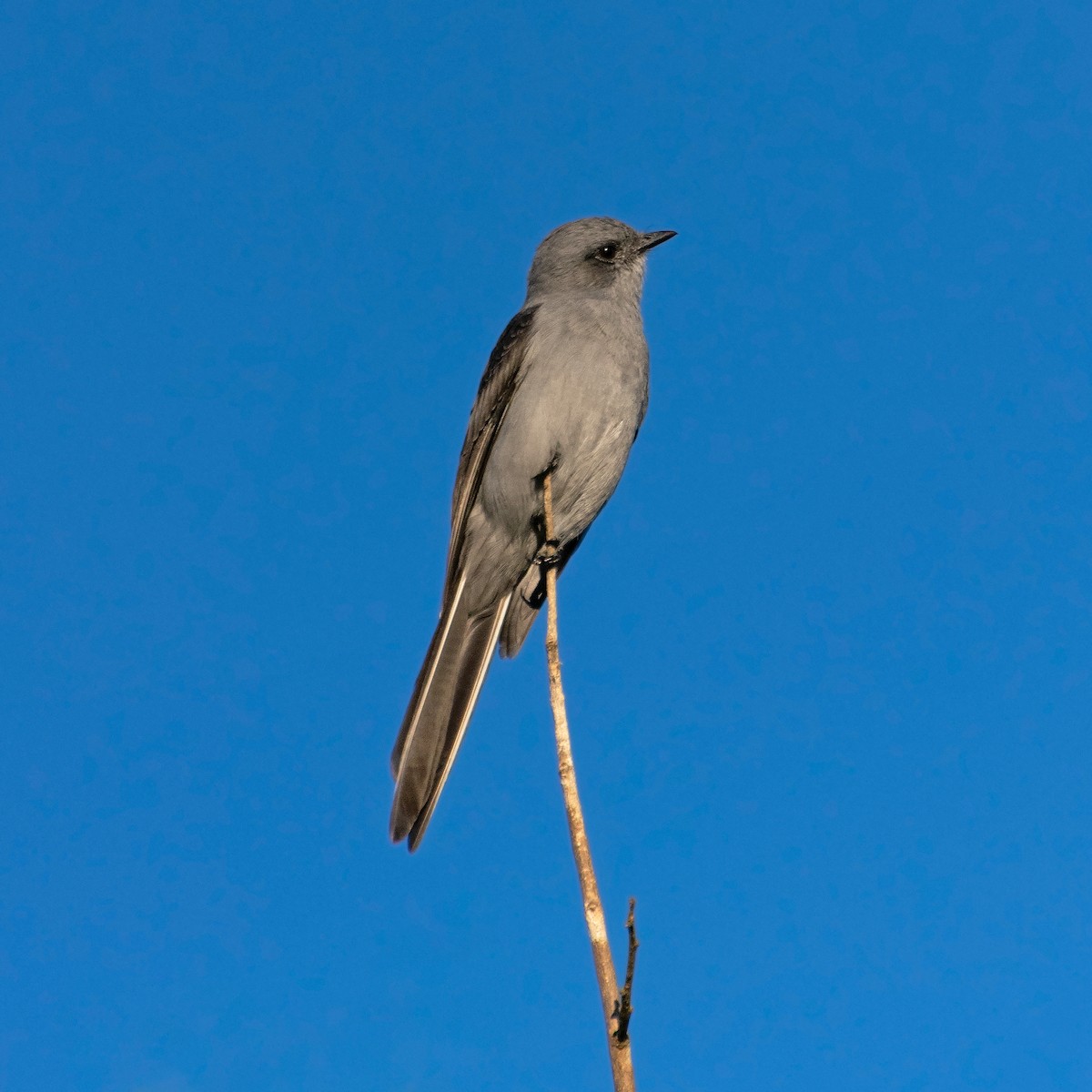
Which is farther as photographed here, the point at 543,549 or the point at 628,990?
the point at 543,549

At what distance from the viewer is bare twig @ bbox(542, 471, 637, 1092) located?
284 cm

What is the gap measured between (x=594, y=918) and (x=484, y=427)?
4269 millimetres

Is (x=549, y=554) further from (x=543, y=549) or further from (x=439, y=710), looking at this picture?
(x=439, y=710)

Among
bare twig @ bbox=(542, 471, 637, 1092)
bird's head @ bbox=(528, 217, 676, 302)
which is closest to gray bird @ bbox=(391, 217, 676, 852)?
bird's head @ bbox=(528, 217, 676, 302)

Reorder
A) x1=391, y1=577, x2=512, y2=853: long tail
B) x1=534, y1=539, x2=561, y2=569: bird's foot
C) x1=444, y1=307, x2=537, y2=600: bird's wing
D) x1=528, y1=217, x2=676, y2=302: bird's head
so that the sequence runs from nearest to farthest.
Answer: x1=391, y1=577, x2=512, y2=853: long tail < x1=534, y1=539, x2=561, y2=569: bird's foot < x1=444, y1=307, x2=537, y2=600: bird's wing < x1=528, y1=217, x2=676, y2=302: bird's head

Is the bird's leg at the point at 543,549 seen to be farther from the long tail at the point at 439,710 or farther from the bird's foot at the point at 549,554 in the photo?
the long tail at the point at 439,710

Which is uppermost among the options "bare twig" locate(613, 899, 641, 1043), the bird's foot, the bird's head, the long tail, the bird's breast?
the bird's head

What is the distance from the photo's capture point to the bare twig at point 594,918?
2.84 m

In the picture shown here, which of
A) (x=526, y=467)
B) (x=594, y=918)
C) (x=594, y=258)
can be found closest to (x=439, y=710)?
(x=526, y=467)

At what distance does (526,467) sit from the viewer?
259 inches

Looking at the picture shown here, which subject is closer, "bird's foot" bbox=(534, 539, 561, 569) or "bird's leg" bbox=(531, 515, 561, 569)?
"bird's foot" bbox=(534, 539, 561, 569)

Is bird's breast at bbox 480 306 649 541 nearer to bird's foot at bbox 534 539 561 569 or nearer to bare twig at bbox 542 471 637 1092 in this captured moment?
bird's foot at bbox 534 539 561 569

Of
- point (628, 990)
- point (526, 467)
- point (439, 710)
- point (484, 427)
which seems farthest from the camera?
point (484, 427)

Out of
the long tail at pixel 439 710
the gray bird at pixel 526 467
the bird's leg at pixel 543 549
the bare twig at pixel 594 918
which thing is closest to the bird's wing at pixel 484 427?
the gray bird at pixel 526 467
